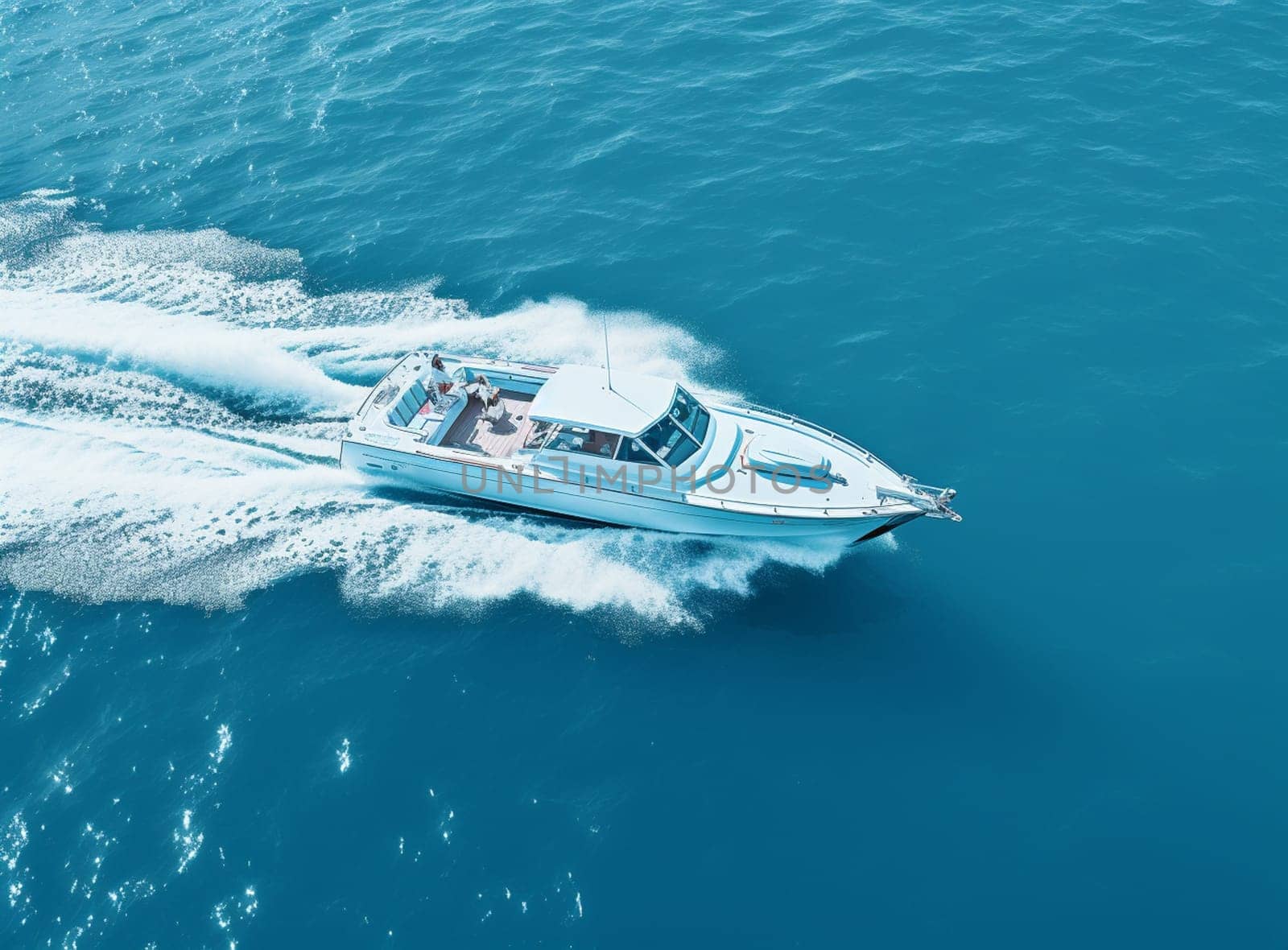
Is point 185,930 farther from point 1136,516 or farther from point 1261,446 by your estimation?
point 1261,446

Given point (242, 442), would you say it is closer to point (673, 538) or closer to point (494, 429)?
point (494, 429)

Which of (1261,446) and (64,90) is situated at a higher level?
(64,90)

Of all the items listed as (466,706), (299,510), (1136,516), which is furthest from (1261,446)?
(299,510)

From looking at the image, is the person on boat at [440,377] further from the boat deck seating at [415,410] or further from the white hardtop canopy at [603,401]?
the white hardtop canopy at [603,401]

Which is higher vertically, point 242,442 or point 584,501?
point 242,442

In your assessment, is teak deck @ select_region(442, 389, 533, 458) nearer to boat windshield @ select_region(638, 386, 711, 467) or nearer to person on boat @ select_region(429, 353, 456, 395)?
person on boat @ select_region(429, 353, 456, 395)

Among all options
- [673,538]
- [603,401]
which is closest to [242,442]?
[603,401]
